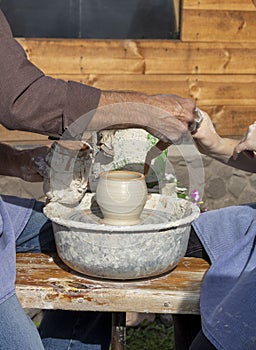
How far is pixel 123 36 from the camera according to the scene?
13.8 ft

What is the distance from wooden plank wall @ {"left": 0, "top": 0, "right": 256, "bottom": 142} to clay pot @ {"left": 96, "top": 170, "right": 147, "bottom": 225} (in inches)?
87.8

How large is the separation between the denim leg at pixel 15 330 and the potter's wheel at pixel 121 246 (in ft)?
0.74

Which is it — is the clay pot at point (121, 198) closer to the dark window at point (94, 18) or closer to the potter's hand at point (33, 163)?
the potter's hand at point (33, 163)

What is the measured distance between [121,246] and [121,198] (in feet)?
0.59

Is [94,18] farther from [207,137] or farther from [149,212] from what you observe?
[149,212]

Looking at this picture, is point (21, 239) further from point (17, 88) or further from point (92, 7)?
point (92, 7)

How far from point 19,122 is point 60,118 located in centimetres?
13

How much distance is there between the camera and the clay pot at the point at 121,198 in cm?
201

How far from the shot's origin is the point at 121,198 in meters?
2.01

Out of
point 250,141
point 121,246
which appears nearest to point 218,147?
point 250,141

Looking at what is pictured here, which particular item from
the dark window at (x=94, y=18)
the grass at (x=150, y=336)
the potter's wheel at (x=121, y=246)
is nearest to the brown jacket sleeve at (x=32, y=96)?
the potter's wheel at (x=121, y=246)

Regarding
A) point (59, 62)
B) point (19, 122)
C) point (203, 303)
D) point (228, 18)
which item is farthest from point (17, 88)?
point (228, 18)

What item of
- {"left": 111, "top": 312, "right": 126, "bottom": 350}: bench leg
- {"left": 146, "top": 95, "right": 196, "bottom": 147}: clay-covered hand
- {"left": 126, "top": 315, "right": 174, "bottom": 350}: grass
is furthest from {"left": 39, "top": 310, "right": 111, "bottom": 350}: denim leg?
{"left": 126, "top": 315, "right": 174, "bottom": 350}: grass

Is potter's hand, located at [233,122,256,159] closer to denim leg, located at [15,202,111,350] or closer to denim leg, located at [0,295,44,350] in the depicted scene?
denim leg, located at [15,202,111,350]
